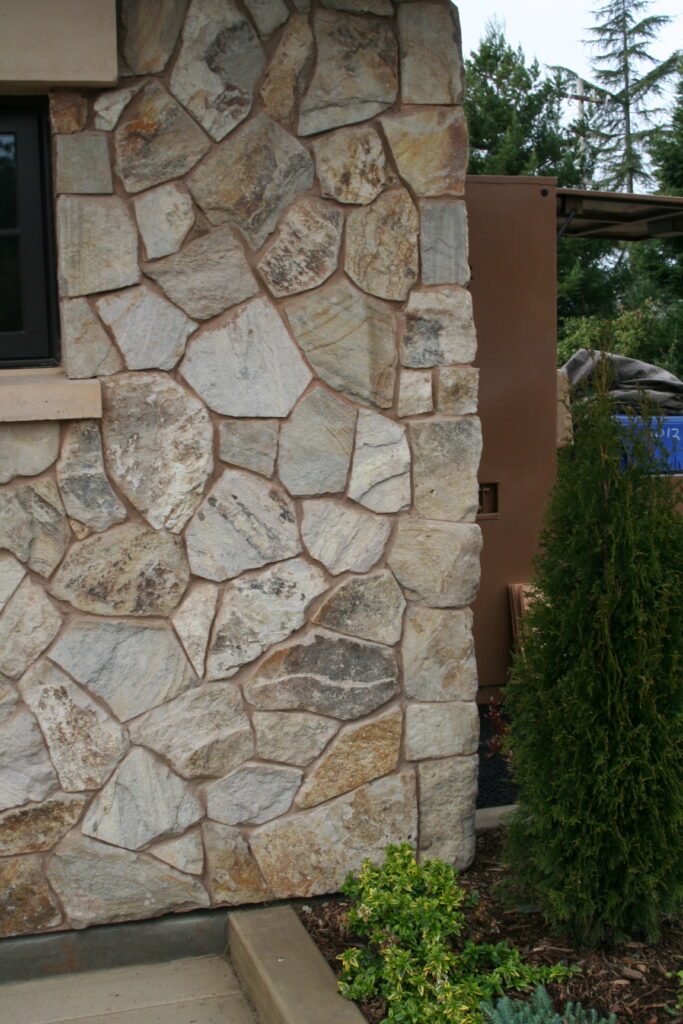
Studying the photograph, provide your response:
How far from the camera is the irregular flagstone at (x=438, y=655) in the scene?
136 inches

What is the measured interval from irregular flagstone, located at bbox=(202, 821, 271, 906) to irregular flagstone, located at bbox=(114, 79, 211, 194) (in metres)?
1.76

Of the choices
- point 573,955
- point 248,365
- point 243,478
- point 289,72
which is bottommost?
point 573,955

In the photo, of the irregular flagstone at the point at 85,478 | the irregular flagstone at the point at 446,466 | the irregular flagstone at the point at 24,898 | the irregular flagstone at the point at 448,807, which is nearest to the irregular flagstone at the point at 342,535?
Answer: the irregular flagstone at the point at 446,466

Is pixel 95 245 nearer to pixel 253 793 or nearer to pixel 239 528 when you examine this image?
pixel 239 528

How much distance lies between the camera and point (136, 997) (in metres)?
3.21

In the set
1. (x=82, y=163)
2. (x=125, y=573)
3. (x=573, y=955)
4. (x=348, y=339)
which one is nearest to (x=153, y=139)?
(x=82, y=163)

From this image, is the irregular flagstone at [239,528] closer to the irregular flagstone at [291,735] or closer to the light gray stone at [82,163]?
the irregular flagstone at [291,735]

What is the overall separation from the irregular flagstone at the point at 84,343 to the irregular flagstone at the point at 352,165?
0.83 meters

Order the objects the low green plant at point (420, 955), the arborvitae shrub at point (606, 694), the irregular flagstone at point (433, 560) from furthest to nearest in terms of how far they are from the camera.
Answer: the irregular flagstone at point (433, 560)
the arborvitae shrub at point (606, 694)
the low green plant at point (420, 955)

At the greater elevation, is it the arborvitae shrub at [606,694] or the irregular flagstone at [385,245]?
the irregular flagstone at [385,245]

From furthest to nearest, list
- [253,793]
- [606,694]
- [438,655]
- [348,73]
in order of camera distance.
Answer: [438,655], [253,793], [348,73], [606,694]

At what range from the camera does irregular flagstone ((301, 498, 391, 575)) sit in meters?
3.35

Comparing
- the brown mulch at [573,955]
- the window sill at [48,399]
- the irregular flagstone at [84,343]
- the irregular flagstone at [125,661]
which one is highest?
the irregular flagstone at [84,343]

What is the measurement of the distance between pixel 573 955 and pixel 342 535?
1456mm
